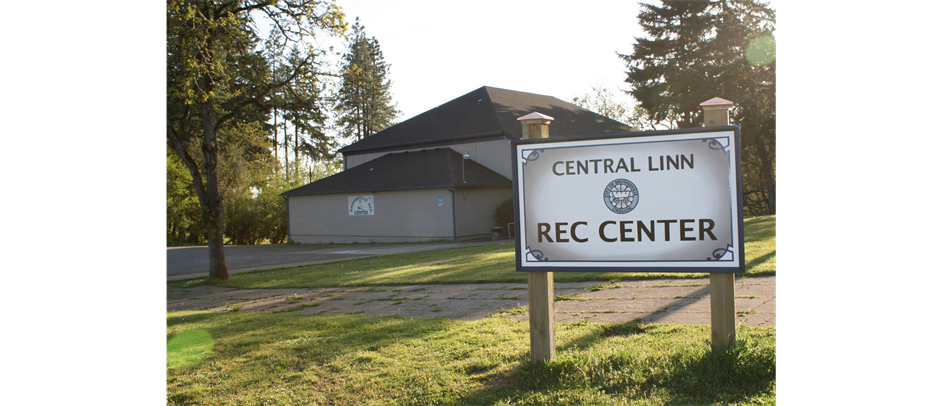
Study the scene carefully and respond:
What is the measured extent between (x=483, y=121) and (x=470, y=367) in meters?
25.8

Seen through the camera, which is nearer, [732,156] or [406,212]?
[732,156]

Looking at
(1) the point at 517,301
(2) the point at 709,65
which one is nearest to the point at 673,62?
(2) the point at 709,65

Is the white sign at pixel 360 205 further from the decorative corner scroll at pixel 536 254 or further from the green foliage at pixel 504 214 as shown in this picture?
the decorative corner scroll at pixel 536 254

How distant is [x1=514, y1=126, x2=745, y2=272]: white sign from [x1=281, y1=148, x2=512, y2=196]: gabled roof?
69.3ft

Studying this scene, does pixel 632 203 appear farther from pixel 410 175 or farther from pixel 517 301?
pixel 410 175

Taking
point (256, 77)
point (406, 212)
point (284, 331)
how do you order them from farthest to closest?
point (406, 212), point (256, 77), point (284, 331)

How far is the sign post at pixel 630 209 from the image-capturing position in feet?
13.6

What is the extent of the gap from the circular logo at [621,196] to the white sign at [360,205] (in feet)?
82.9

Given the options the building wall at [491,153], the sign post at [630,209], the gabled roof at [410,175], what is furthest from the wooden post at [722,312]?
the building wall at [491,153]

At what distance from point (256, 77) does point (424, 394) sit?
38.9ft

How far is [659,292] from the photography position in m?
7.12
